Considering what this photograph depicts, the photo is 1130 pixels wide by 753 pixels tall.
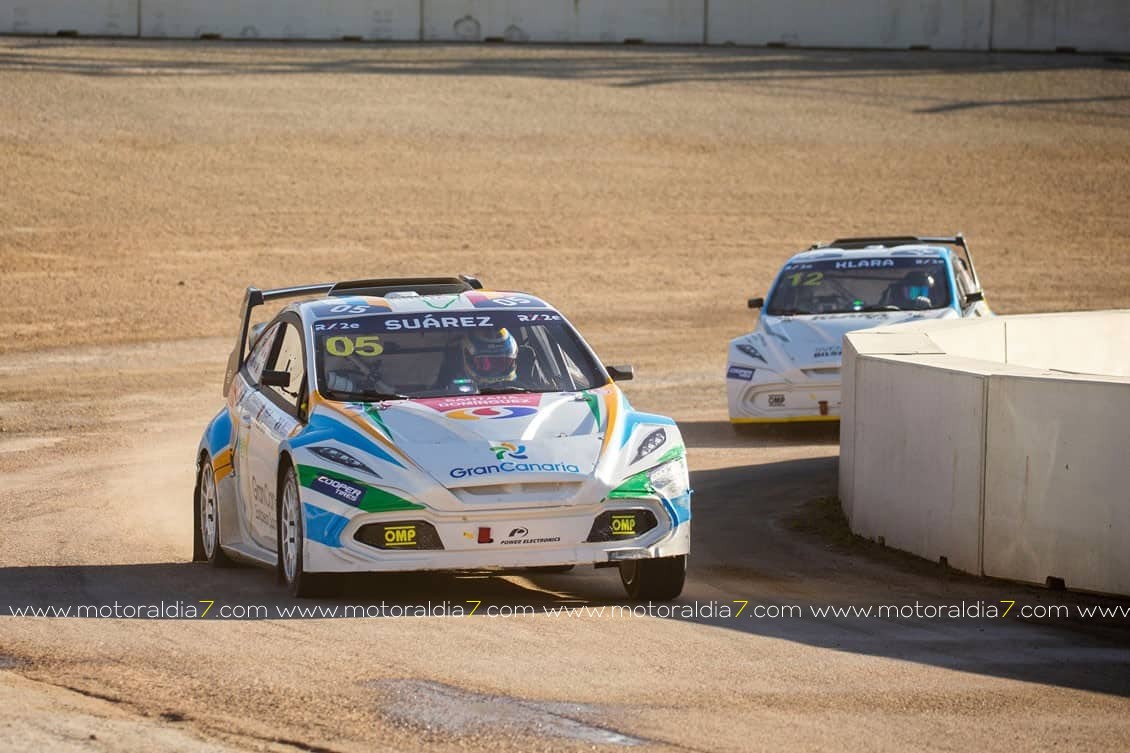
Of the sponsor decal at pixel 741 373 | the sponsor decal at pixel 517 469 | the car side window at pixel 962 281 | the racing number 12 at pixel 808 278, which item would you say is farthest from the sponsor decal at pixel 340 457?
the car side window at pixel 962 281

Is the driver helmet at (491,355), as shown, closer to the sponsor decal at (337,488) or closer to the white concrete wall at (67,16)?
the sponsor decal at (337,488)

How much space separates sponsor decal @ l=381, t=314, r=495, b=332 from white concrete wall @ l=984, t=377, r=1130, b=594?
275 cm

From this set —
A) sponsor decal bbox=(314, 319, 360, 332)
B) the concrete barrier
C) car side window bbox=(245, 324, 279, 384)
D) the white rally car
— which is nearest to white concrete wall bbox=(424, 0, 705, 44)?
the white rally car

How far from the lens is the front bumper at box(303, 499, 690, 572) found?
9.47m

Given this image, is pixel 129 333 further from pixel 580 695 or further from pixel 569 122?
Answer: pixel 580 695

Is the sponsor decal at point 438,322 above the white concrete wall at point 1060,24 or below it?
below

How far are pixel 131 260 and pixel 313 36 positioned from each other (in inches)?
625

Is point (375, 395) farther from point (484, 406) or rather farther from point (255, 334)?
point (255, 334)

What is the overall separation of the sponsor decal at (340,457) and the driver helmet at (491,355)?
1.14 meters

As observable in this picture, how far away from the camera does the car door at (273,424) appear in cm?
1038

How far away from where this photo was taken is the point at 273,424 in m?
10.6

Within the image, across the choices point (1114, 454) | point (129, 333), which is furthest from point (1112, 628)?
point (129, 333)

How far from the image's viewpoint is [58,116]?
37.3 metres

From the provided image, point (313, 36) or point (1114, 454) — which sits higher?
point (313, 36)
